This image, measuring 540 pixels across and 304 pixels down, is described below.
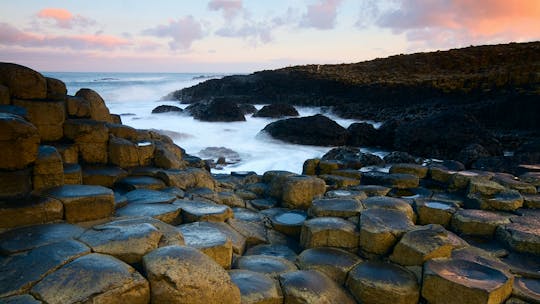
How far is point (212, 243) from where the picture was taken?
375 cm

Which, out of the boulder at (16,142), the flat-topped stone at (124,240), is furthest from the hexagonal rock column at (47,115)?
the flat-topped stone at (124,240)

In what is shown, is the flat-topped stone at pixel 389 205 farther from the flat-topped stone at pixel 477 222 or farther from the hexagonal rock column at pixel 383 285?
the hexagonal rock column at pixel 383 285

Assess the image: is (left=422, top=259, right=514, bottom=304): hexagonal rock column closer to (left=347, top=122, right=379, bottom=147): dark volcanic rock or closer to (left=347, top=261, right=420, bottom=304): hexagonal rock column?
(left=347, top=261, right=420, bottom=304): hexagonal rock column

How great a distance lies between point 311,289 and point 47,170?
3.12 meters

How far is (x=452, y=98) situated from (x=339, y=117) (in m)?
5.79

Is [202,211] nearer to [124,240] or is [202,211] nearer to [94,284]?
[124,240]

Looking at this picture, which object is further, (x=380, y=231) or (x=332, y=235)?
(x=332, y=235)

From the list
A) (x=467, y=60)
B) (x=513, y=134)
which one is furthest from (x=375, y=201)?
(x=467, y=60)

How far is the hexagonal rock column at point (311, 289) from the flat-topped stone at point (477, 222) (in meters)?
2.37

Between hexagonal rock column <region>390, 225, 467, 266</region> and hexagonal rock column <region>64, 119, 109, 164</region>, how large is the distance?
4.45 meters

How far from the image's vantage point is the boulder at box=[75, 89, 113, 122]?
636 cm

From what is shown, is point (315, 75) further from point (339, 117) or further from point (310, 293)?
point (310, 293)

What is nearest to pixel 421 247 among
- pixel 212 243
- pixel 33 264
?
pixel 212 243

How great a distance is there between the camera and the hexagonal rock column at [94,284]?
100 inches
